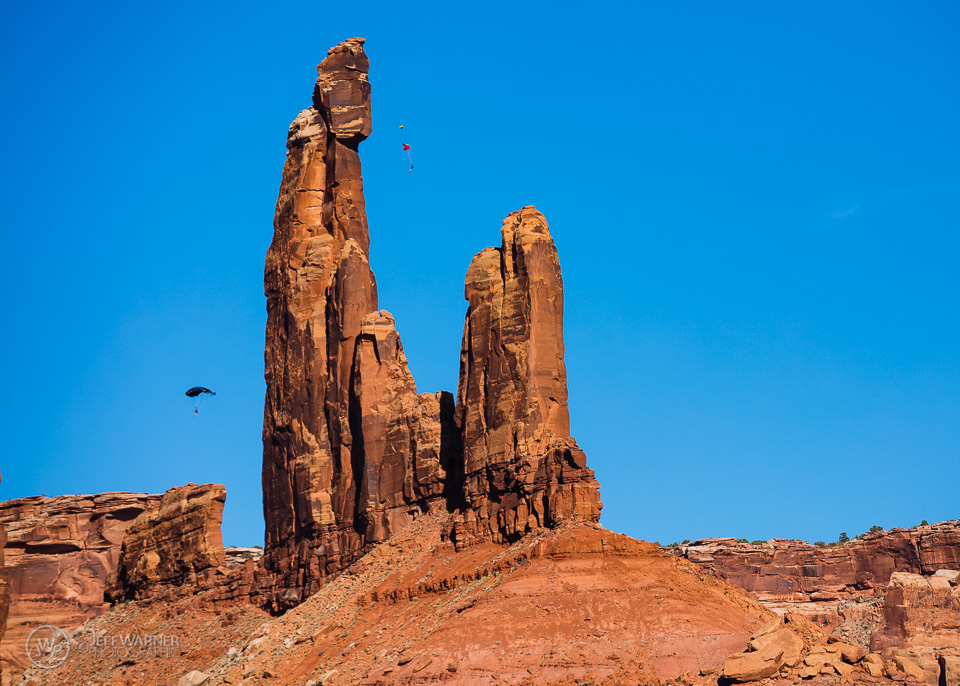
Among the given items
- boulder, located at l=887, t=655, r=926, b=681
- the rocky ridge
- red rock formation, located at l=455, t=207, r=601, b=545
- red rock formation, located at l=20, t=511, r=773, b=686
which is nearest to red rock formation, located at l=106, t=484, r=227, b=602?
red rock formation, located at l=20, t=511, r=773, b=686

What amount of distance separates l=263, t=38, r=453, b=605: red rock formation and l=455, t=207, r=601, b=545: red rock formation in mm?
6971

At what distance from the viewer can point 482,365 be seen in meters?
80.7

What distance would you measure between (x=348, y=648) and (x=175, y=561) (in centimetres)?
3533

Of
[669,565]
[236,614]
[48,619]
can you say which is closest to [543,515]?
[669,565]

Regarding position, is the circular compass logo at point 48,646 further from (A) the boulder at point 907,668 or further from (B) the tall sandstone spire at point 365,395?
(A) the boulder at point 907,668

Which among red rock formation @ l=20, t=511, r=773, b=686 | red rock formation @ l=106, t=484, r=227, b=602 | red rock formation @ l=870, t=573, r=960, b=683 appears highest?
red rock formation @ l=106, t=484, r=227, b=602

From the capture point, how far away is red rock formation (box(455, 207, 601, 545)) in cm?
7331

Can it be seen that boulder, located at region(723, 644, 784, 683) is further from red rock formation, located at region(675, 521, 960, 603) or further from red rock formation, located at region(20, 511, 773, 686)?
red rock formation, located at region(675, 521, 960, 603)

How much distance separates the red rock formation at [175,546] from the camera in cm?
10238

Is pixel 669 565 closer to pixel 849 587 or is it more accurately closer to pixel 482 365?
pixel 482 365

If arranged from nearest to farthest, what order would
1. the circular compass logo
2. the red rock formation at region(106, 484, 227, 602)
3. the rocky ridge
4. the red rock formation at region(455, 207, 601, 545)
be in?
the red rock formation at region(455, 207, 601, 545)
the red rock formation at region(106, 484, 227, 602)
the circular compass logo
the rocky ridge

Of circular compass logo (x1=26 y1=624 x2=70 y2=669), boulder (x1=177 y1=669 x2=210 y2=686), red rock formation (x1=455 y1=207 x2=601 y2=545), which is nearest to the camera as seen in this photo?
red rock formation (x1=455 y1=207 x2=601 y2=545)

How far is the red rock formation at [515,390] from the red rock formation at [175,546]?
27123 millimetres

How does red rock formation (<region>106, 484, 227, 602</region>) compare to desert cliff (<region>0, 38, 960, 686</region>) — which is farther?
red rock formation (<region>106, 484, 227, 602</region>)
